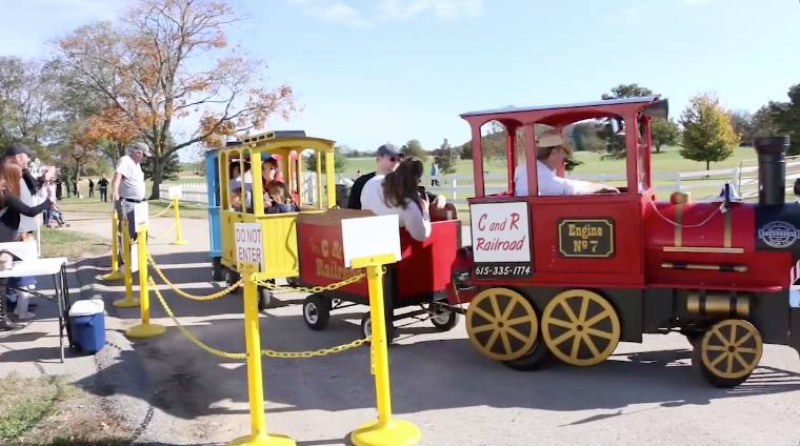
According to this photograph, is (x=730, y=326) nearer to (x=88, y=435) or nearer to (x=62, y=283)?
(x=88, y=435)

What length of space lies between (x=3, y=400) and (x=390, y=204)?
11.1 feet

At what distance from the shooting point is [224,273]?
33.7 ft

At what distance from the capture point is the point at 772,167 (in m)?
4.90

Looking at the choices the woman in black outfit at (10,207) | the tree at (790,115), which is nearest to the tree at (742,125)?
the tree at (790,115)

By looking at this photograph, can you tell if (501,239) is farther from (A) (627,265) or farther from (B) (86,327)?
(B) (86,327)

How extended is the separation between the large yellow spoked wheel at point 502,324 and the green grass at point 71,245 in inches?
384

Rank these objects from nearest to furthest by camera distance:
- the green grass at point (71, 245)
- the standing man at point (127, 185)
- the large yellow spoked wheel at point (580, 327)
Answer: the large yellow spoked wheel at point (580, 327), the standing man at point (127, 185), the green grass at point (71, 245)

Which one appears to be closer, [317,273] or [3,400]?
[3,400]

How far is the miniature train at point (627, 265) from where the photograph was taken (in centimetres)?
492

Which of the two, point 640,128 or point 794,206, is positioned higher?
point 640,128

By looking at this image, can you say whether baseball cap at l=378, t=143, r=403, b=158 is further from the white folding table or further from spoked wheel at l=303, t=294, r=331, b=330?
the white folding table

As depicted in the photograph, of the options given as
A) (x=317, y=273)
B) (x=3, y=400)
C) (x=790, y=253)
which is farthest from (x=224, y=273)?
(x=790, y=253)

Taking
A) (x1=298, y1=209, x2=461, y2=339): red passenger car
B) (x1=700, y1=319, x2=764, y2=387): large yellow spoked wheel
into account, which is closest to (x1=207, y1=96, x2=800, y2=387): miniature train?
(x1=700, y1=319, x2=764, y2=387): large yellow spoked wheel

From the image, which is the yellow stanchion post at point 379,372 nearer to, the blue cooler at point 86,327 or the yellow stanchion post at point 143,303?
the blue cooler at point 86,327
